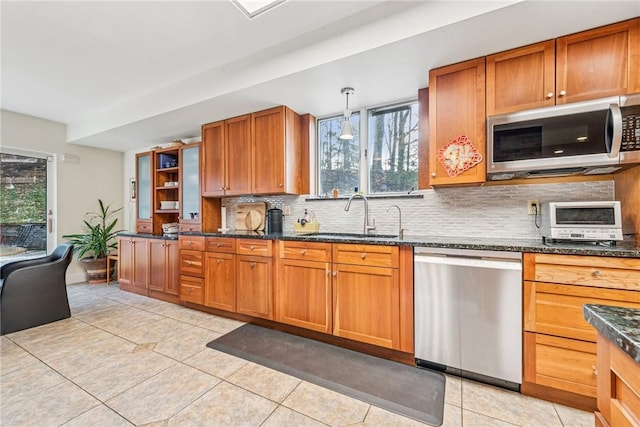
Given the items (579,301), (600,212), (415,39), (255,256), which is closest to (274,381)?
(255,256)

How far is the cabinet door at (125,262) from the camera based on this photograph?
3959 millimetres

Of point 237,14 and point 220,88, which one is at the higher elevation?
point 237,14

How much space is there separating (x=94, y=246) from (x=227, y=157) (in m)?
2.95

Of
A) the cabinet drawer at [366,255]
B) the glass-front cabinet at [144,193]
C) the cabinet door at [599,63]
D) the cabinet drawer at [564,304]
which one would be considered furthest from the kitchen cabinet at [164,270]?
the cabinet door at [599,63]

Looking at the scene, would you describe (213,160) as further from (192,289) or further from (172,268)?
(192,289)

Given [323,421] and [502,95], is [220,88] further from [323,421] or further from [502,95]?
[323,421]

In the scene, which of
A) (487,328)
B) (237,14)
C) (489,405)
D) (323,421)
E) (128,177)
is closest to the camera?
(323,421)

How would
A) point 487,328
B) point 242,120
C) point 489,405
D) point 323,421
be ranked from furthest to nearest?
point 242,120, point 487,328, point 489,405, point 323,421

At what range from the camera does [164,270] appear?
355 cm

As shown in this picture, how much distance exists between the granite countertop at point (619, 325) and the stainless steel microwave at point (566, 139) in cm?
146

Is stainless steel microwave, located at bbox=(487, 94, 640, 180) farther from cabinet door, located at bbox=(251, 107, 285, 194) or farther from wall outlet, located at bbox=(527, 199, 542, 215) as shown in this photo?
cabinet door, located at bbox=(251, 107, 285, 194)

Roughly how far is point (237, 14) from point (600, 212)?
9.09 feet

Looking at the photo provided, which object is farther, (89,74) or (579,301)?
(89,74)

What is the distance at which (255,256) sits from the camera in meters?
2.74
